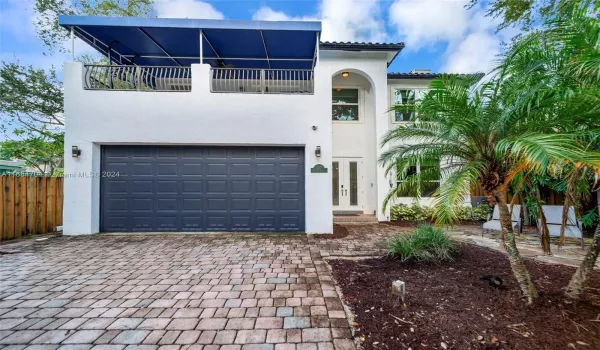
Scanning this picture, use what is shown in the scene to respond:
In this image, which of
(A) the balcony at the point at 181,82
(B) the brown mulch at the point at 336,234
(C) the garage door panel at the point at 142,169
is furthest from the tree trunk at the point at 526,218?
(C) the garage door panel at the point at 142,169

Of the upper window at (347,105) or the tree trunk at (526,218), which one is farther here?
the upper window at (347,105)

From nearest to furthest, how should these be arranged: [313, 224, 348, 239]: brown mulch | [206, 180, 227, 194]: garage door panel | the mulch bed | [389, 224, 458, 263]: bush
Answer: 1. [389, 224, 458, 263]: bush
2. [313, 224, 348, 239]: brown mulch
3. [206, 180, 227, 194]: garage door panel
4. the mulch bed

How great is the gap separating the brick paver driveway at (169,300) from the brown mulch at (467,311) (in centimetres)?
36

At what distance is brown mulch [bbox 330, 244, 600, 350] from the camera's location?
210 centimetres

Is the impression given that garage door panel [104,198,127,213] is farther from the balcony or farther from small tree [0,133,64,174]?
small tree [0,133,64,174]

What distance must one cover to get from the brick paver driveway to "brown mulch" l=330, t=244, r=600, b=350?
359 mm

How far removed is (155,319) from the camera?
253cm

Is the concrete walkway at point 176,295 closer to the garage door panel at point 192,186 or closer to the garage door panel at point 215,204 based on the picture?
the garage door panel at point 215,204

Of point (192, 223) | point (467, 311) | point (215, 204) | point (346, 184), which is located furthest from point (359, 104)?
point (467, 311)

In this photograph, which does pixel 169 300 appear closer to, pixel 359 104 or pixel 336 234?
pixel 336 234

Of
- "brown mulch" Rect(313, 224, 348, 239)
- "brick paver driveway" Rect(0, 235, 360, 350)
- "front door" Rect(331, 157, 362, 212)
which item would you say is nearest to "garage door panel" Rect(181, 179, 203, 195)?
"brick paver driveway" Rect(0, 235, 360, 350)

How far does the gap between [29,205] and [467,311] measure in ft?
32.8

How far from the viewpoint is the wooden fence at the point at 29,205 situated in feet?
19.2

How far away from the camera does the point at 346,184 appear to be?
31.5 ft
